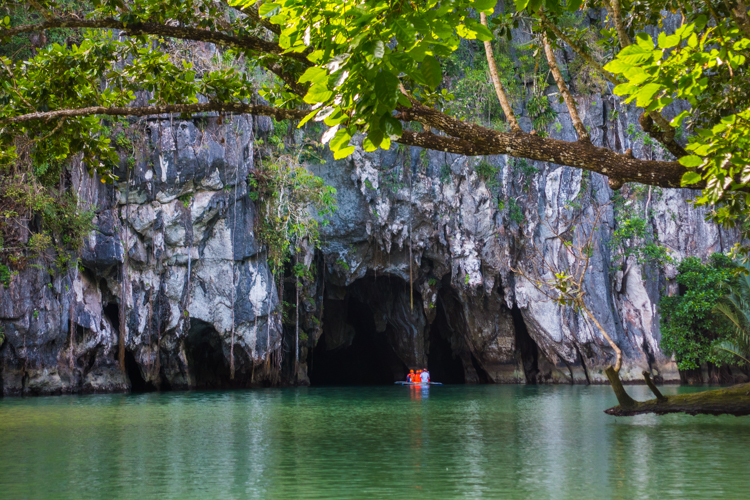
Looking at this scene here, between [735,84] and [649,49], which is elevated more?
[735,84]

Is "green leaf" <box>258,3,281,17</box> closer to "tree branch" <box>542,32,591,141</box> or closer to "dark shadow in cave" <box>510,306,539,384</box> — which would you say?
"tree branch" <box>542,32,591,141</box>

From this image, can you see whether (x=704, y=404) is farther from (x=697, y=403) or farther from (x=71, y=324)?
(x=71, y=324)

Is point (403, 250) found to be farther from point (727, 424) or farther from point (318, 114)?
point (318, 114)

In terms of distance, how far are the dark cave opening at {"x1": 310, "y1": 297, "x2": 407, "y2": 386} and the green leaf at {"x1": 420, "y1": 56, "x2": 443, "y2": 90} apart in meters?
21.8

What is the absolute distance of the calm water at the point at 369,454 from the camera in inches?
183

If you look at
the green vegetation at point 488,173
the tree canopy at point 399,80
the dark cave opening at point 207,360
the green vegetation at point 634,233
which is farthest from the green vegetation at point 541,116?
the tree canopy at point 399,80

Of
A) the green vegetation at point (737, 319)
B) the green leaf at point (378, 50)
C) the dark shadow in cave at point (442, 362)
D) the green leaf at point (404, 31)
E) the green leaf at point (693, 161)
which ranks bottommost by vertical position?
the dark shadow in cave at point (442, 362)

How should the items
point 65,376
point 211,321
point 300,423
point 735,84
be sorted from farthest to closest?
point 211,321
point 65,376
point 300,423
point 735,84

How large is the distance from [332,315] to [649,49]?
70.5ft

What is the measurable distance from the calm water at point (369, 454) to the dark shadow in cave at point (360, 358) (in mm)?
14064

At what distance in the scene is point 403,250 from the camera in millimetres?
20516

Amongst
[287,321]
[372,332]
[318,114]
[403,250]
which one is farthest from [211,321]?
[318,114]

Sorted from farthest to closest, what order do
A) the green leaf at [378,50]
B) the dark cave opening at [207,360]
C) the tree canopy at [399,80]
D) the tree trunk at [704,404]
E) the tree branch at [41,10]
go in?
1. the dark cave opening at [207,360]
2. the tree trunk at [704,404]
3. the tree branch at [41,10]
4. the tree canopy at [399,80]
5. the green leaf at [378,50]

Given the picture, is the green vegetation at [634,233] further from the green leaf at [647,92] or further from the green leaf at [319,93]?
the green leaf at [319,93]
